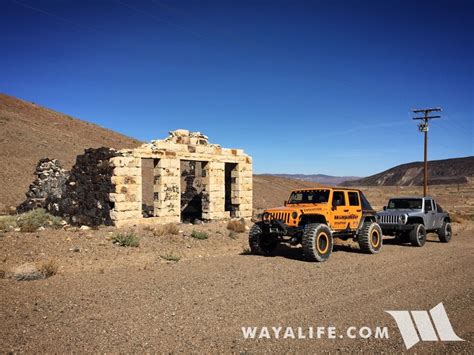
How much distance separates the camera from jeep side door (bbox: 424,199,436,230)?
1590 centimetres

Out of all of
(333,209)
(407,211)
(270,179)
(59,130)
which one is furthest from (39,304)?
(270,179)

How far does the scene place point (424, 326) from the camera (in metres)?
Answer: 6.19

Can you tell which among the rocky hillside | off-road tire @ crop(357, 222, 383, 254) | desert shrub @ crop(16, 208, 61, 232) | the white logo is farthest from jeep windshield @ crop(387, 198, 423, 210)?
the rocky hillside

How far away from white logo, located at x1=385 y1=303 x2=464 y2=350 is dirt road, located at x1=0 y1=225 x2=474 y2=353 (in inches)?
5.0

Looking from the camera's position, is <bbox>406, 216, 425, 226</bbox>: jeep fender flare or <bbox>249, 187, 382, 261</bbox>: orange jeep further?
<bbox>406, 216, 425, 226</bbox>: jeep fender flare

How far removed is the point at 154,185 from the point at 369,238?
9845 millimetres

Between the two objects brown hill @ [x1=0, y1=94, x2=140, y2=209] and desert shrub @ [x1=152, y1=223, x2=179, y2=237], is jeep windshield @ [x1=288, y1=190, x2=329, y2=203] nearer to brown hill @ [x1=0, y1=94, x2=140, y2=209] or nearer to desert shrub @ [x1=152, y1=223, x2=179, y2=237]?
desert shrub @ [x1=152, y1=223, x2=179, y2=237]

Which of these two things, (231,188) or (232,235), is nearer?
(232,235)

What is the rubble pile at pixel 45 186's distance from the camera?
20.8 metres

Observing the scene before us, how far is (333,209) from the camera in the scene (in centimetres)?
1245

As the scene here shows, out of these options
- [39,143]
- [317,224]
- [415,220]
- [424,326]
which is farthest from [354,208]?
[39,143]

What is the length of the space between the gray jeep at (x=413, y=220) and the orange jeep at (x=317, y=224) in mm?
1806

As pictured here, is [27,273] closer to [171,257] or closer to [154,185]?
[171,257]

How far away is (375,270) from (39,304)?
7.71m
